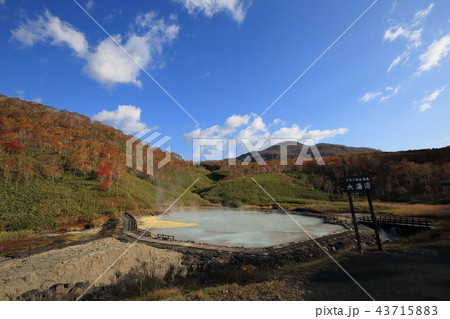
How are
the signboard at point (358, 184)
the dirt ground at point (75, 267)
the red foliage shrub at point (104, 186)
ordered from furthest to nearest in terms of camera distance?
1. the red foliage shrub at point (104, 186)
2. the signboard at point (358, 184)
3. the dirt ground at point (75, 267)

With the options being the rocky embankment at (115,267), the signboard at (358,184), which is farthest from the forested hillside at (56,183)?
the signboard at (358,184)

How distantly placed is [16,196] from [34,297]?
43050mm

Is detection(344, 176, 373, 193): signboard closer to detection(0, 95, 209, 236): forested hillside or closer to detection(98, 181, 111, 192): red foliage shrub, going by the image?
detection(0, 95, 209, 236): forested hillside

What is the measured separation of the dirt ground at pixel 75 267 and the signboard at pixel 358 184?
42.8ft

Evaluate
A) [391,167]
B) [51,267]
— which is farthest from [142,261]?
[391,167]

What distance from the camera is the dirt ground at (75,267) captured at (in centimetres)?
1229

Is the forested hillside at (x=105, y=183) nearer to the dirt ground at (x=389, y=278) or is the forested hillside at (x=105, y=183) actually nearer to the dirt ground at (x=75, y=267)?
the dirt ground at (x=75, y=267)

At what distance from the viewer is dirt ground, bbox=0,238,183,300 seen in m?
12.3

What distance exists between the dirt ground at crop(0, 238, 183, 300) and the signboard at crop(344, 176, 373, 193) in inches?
514

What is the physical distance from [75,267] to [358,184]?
781 inches
